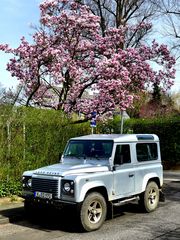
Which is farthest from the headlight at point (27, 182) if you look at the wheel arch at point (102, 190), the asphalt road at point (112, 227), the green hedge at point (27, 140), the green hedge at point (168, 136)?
the green hedge at point (168, 136)

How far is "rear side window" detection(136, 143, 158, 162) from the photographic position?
9.77 meters

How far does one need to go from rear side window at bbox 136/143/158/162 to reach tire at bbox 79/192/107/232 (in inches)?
78.6

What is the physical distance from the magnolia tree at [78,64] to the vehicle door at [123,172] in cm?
697

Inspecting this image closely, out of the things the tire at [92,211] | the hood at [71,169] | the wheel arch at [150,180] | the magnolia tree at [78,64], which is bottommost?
the tire at [92,211]

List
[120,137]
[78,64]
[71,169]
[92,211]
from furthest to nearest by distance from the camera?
[78,64]
[120,137]
[71,169]
[92,211]

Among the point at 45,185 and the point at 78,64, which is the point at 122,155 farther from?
the point at 78,64

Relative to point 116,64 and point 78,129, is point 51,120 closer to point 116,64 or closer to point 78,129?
point 78,129

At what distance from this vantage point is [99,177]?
8180mm

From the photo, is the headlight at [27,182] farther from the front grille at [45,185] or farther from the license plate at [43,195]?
the license plate at [43,195]

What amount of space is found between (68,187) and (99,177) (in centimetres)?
78

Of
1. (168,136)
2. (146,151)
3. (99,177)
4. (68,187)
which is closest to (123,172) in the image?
(99,177)

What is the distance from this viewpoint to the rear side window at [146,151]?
32.0ft

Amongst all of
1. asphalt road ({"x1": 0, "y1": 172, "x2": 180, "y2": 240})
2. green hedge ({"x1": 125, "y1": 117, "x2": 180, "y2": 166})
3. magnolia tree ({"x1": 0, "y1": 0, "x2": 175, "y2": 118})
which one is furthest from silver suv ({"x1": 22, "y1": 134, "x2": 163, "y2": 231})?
green hedge ({"x1": 125, "y1": 117, "x2": 180, "y2": 166})

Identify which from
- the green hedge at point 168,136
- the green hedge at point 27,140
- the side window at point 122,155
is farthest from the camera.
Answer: the green hedge at point 168,136
